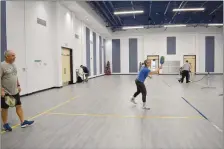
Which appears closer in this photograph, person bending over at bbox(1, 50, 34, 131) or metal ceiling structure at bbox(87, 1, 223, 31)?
person bending over at bbox(1, 50, 34, 131)

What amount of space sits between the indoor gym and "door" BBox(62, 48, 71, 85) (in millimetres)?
66

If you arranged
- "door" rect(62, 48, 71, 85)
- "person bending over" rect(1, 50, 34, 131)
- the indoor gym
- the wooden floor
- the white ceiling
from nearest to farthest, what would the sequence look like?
1. the wooden floor
2. the indoor gym
3. "person bending over" rect(1, 50, 34, 131)
4. the white ceiling
5. "door" rect(62, 48, 71, 85)

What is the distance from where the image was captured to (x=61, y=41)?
11.9 metres

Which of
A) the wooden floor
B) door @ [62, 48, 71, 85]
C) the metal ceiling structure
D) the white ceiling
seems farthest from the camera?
the metal ceiling structure

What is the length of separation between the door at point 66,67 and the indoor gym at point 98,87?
2.6 inches

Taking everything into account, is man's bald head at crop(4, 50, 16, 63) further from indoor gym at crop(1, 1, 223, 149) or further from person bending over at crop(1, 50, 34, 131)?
indoor gym at crop(1, 1, 223, 149)

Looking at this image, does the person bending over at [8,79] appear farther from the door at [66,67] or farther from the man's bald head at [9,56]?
the door at [66,67]

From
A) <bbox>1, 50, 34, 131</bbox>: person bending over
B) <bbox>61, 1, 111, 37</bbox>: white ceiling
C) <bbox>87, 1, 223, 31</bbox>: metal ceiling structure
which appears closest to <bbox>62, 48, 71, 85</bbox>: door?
<bbox>61, 1, 111, 37</bbox>: white ceiling

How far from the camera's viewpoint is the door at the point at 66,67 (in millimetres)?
12750

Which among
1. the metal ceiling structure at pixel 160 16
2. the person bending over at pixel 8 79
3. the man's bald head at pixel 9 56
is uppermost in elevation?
the metal ceiling structure at pixel 160 16

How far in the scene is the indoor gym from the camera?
3580 mm

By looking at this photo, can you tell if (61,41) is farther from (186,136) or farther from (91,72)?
(186,136)

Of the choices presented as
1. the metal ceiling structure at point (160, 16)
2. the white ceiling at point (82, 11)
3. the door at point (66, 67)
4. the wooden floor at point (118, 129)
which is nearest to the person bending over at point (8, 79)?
the wooden floor at point (118, 129)

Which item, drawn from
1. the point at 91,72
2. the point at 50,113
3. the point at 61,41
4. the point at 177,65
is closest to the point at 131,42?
the point at 177,65
